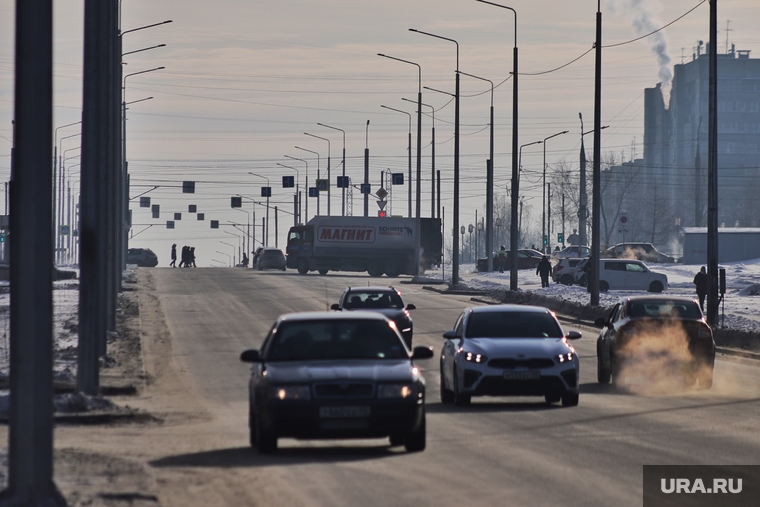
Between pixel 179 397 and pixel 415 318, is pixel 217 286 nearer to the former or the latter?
pixel 415 318

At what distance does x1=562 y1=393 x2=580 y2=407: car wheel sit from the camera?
17172 millimetres

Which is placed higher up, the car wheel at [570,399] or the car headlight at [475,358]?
the car headlight at [475,358]

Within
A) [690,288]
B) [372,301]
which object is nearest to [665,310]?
[372,301]

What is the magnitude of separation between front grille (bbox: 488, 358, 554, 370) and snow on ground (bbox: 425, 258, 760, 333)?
1515 centimetres

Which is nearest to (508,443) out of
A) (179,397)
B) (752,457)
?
(752,457)

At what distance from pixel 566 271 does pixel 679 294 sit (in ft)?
36.1

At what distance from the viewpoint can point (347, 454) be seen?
12.3 m

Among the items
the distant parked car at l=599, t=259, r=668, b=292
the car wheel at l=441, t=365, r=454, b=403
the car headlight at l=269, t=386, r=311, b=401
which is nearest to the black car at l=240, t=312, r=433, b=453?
the car headlight at l=269, t=386, r=311, b=401

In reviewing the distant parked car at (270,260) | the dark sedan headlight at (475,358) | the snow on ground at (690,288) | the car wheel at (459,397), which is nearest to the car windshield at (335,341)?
the dark sedan headlight at (475,358)

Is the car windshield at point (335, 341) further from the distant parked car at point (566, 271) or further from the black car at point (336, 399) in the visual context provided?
the distant parked car at point (566, 271)

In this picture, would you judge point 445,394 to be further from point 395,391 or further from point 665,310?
point 395,391

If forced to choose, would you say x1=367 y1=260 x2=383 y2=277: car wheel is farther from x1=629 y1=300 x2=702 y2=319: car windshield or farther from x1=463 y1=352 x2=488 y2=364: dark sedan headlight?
x1=463 y1=352 x2=488 y2=364: dark sedan headlight

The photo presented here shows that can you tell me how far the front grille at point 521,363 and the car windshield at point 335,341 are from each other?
432cm

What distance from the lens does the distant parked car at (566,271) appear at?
65.0 metres
